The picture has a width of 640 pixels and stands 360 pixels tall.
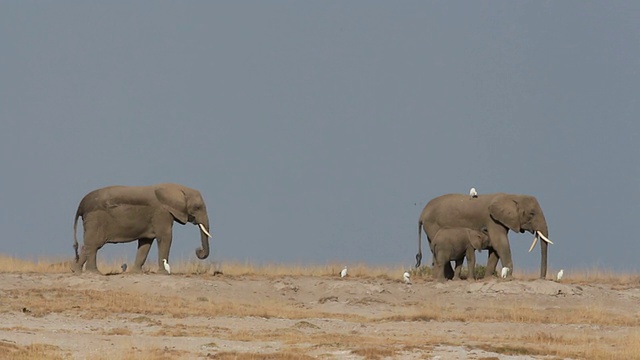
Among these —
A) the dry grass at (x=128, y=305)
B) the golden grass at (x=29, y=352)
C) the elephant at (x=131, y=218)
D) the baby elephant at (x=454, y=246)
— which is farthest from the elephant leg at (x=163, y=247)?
the golden grass at (x=29, y=352)

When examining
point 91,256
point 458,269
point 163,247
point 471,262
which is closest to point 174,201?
point 163,247

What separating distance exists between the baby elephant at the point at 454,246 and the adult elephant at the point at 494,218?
2.50 feet

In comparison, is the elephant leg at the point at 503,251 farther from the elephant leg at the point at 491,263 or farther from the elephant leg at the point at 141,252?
the elephant leg at the point at 141,252

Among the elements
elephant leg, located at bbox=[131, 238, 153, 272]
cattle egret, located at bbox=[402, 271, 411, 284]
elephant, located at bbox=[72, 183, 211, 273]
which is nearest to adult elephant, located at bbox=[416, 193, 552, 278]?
cattle egret, located at bbox=[402, 271, 411, 284]

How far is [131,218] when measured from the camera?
5284 centimetres

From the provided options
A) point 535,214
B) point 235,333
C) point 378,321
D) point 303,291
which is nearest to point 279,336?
point 235,333

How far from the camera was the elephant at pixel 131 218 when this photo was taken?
52719 mm

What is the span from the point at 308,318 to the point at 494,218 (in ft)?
40.5

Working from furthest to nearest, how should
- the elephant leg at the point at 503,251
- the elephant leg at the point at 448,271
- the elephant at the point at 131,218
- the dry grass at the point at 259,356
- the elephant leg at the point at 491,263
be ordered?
1. the elephant leg at the point at 491,263
2. the elephant leg at the point at 503,251
3. the elephant leg at the point at 448,271
4. the elephant at the point at 131,218
5. the dry grass at the point at 259,356

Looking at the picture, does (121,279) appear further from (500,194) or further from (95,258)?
(500,194)

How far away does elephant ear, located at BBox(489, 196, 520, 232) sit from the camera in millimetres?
54938

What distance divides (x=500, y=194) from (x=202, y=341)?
19925 mm

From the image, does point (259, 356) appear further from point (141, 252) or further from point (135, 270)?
point (141, 252)

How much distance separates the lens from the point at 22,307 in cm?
4378
